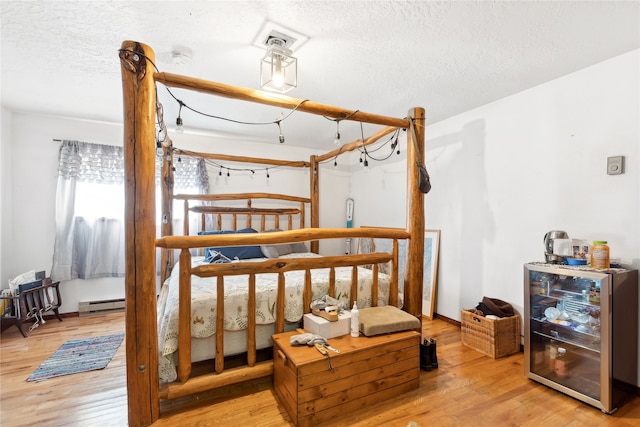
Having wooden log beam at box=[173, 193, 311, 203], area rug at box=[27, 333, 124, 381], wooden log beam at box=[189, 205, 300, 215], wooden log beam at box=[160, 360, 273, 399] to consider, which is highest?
wooden log beam at box=[173, 193, 311, 203]

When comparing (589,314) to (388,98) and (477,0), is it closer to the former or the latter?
(477,0)

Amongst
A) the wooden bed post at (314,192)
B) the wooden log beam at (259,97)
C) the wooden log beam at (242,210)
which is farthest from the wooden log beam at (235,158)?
the wooden log beam at (259,97)

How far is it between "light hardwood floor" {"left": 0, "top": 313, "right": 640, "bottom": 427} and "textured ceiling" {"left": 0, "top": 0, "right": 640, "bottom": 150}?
233 cm

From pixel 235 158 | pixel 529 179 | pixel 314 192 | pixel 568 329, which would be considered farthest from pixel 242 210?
pixel 568 329

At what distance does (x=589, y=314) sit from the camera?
190 cm

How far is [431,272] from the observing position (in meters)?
3.37

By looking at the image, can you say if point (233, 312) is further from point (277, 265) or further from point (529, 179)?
point (529, 179)

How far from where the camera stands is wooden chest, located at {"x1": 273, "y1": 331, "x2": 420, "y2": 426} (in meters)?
1.54

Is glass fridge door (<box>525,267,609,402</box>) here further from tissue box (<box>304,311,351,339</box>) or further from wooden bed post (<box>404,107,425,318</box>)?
tissue box (<box>304,311,351,339</box>)

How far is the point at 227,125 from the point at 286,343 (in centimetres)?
284

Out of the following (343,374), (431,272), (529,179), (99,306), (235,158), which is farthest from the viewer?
(235,158)

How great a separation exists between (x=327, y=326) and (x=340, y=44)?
1862 millimetres

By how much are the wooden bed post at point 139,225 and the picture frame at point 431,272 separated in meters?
2.80

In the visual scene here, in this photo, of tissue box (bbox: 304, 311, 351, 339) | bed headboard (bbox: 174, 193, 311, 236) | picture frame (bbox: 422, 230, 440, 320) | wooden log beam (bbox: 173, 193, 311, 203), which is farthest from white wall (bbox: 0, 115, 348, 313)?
picture frame (bbox: 422, 230, 440, 320)
